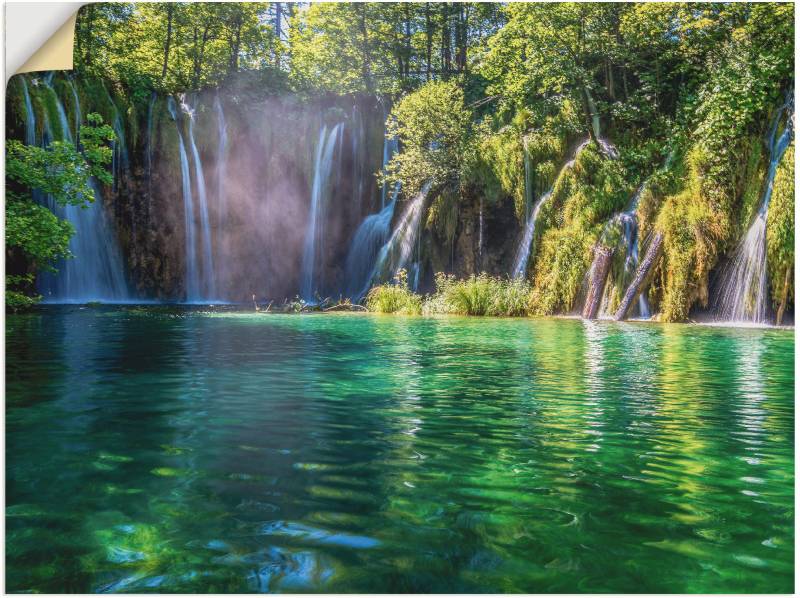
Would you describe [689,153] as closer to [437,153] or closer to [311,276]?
[437,153]

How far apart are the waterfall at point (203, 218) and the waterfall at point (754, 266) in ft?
32.9

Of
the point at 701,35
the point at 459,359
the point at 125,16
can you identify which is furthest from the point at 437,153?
the point at 459,359

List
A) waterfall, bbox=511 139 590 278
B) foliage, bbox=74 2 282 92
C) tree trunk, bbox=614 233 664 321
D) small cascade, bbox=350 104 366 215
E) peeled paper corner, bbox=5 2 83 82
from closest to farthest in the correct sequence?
peeled paper corner, bbox=5 2 83 82 → tree trunk, bbox=614 233 664 321 → waterfall, bbox=511 139 590 278 → foliage, bbox=74 2 282 92 → small cascade, bbox=350 104 366 215

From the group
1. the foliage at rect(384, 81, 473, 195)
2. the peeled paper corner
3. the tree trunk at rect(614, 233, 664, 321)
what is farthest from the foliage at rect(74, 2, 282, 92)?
the peeled paper corner

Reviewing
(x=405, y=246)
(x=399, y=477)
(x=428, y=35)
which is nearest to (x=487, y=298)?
(x=405, y=246)

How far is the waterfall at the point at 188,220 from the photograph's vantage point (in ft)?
49.6

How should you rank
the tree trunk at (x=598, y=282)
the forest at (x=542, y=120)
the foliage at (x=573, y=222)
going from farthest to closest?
1. the foliage at (x=573, y=222)
2. the tree trunk at (x=598, y=282)
3. the forest at (x=542, y=120)

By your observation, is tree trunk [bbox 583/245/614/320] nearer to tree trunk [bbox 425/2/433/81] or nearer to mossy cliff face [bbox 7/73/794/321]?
mossy cliff face [bbox 7/73/794/321]

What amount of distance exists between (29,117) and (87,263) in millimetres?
2680

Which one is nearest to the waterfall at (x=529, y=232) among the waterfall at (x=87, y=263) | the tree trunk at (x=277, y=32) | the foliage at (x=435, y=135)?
the foliage at (x=435, y=135)

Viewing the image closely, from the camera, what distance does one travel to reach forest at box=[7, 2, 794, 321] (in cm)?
890

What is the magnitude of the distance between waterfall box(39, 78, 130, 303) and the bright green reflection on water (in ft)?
30.7

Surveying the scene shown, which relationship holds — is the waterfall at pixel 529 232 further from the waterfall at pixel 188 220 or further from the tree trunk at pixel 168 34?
the tree trunk at pixel 168 34

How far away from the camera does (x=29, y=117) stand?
12641mm
